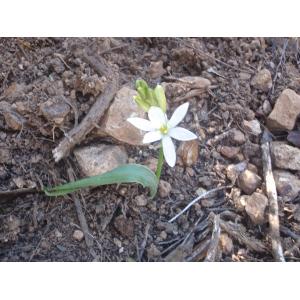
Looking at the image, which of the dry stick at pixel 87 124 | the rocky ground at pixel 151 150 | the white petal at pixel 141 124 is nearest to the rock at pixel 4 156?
the rocky ground at pixel 151 150

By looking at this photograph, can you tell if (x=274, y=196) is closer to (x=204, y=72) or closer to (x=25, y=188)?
(x=204, y=72)

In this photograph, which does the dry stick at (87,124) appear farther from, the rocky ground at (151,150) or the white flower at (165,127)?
the white flower at (165,127)

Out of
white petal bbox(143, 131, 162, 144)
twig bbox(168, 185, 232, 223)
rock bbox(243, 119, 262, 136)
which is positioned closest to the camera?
white petal bbox(143, 131, 162, 144)

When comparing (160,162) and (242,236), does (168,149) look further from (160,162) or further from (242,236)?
(242,236)

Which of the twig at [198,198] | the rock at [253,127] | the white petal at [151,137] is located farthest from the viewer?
→ the rock at [253,127]

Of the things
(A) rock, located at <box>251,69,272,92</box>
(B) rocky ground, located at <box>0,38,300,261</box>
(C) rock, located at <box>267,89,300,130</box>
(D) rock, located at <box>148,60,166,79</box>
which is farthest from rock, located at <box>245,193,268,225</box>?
(D) rock, located at <box>148,60,166,79</box>

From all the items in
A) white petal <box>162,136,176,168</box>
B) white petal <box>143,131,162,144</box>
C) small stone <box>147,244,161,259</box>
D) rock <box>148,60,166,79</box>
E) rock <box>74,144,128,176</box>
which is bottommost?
small stone <box>147,244,161,259</box>

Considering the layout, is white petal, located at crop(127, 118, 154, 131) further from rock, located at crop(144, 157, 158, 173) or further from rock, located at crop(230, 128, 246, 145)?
rock, located at crop(230, 128, 246, 145)
